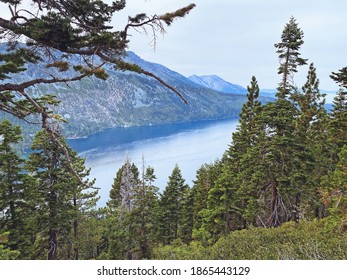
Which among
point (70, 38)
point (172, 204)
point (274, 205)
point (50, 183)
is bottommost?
point (172, 204)

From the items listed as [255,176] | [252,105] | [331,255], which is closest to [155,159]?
[252,105]

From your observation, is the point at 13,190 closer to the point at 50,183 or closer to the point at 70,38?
the point at 50,183

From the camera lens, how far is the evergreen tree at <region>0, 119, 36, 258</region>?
15.9 m

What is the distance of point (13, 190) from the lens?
1670 centimetres

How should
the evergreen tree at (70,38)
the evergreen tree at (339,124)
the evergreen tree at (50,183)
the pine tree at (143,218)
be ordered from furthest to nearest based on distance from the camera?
the pine tree at (143,218) < the evergreen tree at (50,183) < the evergreen tree at (339,124) < the evergreen tree at (70,38)

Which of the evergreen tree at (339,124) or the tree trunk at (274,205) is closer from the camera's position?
the evergreen tree at (339,124)

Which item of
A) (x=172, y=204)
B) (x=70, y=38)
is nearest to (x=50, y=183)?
(x=70, y=38)

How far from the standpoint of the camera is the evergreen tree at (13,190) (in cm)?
1593

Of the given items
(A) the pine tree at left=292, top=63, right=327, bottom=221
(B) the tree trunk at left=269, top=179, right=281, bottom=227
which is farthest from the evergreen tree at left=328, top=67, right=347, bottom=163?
(B) the tree trunk at left=269, top=179, right=281, bottom=227

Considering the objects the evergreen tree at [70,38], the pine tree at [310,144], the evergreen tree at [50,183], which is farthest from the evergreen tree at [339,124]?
the evergreen tree at [50,183]

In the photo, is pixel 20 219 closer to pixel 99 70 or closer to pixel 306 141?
pixel 99 70

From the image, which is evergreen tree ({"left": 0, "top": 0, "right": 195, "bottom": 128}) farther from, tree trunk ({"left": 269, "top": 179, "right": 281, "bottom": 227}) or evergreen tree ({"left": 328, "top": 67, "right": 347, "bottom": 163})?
tree trunk ({"left": 269, "top": 179, "right": 281, "bottom": 227})

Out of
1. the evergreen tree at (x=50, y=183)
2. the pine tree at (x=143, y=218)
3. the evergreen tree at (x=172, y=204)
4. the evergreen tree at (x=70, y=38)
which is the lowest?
the evergreen tree at (x=172, y=204)

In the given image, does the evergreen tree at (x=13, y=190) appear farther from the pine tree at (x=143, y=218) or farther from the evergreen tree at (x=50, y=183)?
the pine tree at (x=143, y=218)
